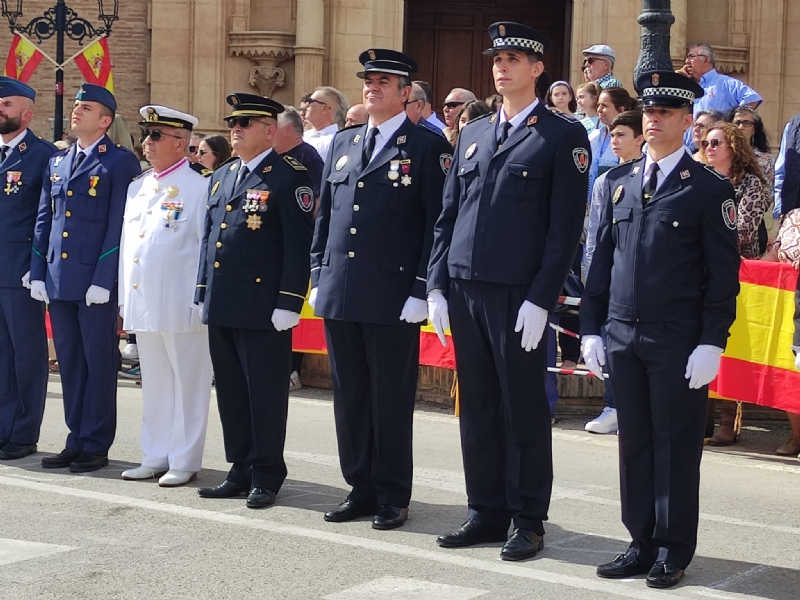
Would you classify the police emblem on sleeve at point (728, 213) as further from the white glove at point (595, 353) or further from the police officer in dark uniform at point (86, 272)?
the police officer in dark uniform at point (86, 272)

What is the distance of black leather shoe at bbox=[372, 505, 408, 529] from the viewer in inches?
266

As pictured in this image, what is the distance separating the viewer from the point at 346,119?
1098cm

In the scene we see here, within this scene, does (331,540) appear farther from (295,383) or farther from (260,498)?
(295,383)

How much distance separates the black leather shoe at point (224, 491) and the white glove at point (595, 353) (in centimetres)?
223

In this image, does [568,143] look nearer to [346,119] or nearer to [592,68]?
[346,119]

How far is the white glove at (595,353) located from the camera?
6125 millimetres

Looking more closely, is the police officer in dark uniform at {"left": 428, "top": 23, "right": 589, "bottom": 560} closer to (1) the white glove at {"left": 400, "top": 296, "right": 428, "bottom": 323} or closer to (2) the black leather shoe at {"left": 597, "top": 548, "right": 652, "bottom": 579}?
(1) the white glove at {"left": 400, "top": 296, "right": 428, "bottom": 323}

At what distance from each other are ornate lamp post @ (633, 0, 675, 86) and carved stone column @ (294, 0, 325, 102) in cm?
756

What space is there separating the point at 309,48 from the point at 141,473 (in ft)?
37.5

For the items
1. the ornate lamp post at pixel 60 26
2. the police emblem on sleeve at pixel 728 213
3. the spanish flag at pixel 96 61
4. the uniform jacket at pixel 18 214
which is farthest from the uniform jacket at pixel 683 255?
the spanish flag at pixel 96 61

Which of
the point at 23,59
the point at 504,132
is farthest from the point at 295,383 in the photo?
the point at 23,59

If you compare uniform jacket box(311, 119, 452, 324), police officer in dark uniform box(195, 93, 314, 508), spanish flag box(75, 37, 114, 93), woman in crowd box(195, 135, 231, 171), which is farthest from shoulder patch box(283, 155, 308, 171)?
spanish flag box(75, 37, 114, 93)

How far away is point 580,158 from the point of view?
6312 millimetres

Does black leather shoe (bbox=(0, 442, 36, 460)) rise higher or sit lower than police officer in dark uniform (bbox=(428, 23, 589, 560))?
lower
